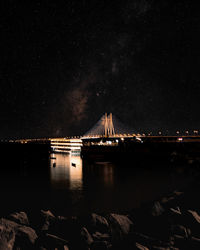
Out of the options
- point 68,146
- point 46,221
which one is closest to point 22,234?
point 46,221

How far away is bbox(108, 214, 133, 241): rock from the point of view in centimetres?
1348

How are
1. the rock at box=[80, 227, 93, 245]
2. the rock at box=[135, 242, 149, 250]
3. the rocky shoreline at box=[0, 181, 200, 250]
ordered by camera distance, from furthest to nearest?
1. the rock at box=[80, 227, 93, 245]
2. the rocky shoreline at box=[0, 181, 200, 250]
3. the rock at box=[135, 242, 149, 250]

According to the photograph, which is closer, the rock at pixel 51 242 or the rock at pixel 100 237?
the rock at pixel 51 242

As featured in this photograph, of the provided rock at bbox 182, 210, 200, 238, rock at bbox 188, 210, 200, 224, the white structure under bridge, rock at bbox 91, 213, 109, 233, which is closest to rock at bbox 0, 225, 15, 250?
rock at bbox 91, 213, 109, 233

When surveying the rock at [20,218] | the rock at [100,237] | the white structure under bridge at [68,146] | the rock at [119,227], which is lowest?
the rock at [100,237]

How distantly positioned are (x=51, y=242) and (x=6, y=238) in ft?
7.41

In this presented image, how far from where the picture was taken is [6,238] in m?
13.0

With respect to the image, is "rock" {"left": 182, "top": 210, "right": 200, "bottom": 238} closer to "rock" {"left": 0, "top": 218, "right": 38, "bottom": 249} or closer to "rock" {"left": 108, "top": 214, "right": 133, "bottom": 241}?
"rock" {"left": 108, "top": 214, "right": 133, "bottom": 241}

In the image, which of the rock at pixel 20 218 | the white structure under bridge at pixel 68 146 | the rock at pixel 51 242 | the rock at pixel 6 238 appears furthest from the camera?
the white structure under bridge at pixel 68 146

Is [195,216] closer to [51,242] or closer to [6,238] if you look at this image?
[51,242]

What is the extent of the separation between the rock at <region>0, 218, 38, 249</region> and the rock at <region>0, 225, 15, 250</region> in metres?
0.17

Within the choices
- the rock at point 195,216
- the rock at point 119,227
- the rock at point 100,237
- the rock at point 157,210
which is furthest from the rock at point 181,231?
the rock at point 100,237

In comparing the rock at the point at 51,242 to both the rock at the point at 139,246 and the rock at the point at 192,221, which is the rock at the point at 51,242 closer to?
the rock at the point at 139,246

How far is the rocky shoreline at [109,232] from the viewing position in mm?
12812
